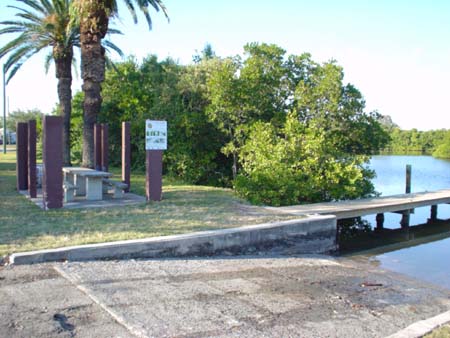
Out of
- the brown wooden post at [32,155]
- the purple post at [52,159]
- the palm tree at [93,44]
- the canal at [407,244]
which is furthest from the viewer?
the palm tree at [93,44]

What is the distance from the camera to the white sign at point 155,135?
11.2 meters

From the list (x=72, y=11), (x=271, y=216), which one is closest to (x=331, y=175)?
(x=271, y=216)

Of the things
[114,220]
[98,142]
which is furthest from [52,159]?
[98,142]

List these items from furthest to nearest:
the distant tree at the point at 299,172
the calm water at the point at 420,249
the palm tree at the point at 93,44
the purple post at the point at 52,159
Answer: the palm tree at the point at 93,44 < the distant tree at the point at 299,172 < the calm water at the point at 420,249 < the purple post at the point at 52,159

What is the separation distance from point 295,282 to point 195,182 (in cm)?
1372

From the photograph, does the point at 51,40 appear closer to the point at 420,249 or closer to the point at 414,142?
the point at 420,249

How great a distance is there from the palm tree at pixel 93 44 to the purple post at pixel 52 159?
17.3 ft

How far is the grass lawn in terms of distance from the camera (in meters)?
7.31

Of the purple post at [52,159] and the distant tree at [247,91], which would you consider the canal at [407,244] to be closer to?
the distant tree at [247,91]

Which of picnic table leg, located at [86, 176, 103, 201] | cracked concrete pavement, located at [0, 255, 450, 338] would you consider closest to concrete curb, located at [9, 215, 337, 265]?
cracked concrete pavement, located at [0, 255, 450, 338]

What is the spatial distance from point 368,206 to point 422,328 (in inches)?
332

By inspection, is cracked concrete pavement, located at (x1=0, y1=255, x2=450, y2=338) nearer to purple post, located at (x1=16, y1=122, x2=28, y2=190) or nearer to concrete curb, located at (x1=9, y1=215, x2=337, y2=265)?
concrete curb, located at (x1=9, y1=215, x2=337, y2=265)

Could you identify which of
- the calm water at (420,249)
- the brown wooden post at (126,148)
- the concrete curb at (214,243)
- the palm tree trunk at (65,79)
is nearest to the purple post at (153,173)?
the brown wooden post at (126,148)

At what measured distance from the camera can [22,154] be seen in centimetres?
1330
